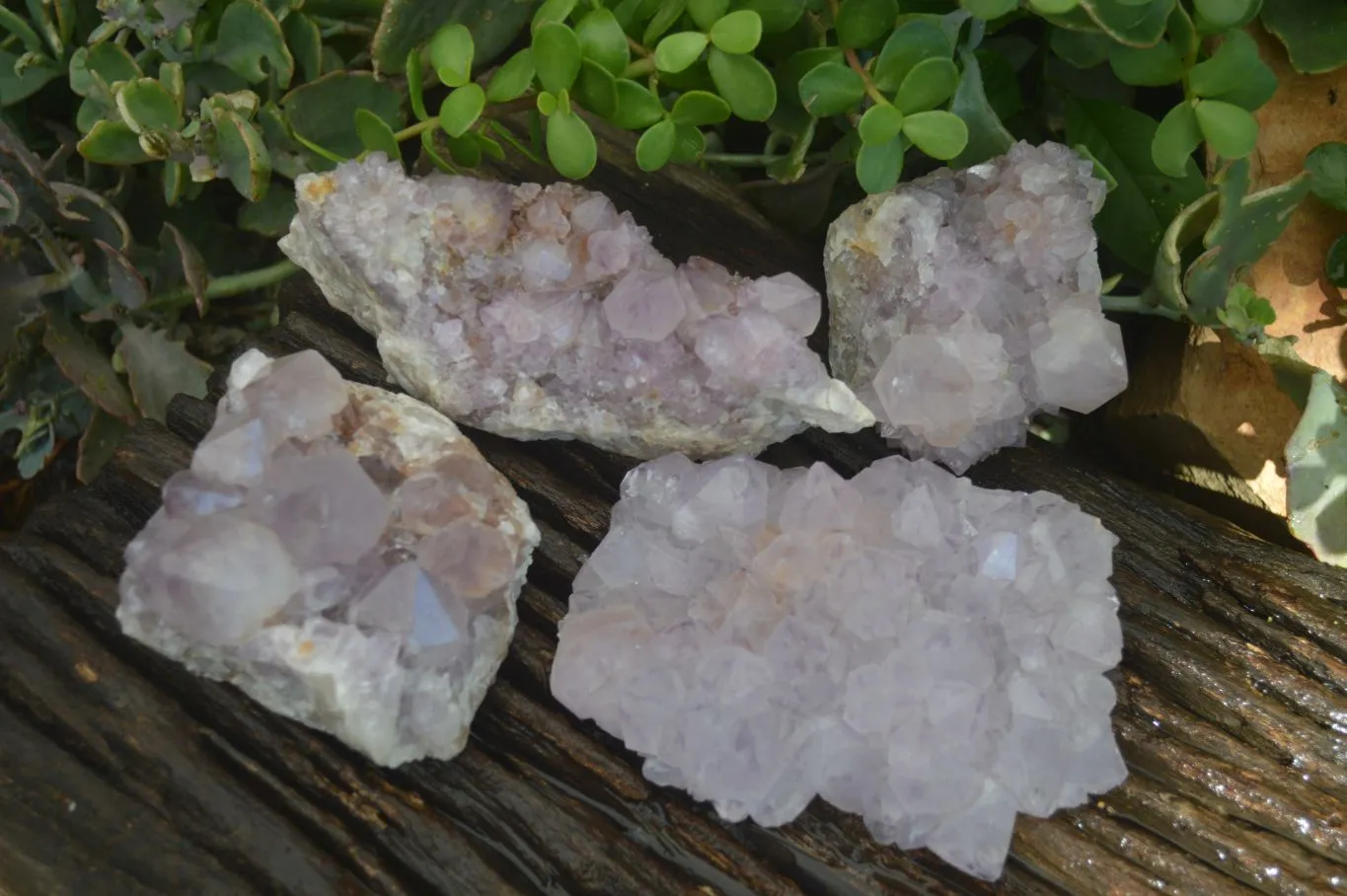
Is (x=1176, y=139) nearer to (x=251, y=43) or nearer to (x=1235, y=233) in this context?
(x=1235, y=233)

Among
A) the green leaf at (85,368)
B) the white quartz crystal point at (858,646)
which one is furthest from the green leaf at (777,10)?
the green leaf at (85,368)

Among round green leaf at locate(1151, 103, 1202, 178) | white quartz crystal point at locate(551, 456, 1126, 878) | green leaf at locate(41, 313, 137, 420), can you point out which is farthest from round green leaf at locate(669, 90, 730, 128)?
green leaf at locate(41, 313, 137, 420)

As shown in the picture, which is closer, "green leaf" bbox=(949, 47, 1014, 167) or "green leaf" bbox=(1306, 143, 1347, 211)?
"green leaf" bbox=(949, 47, 1014, 167)

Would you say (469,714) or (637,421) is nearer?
(469,714)

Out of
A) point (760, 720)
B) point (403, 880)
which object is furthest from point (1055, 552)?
point (403, 880)

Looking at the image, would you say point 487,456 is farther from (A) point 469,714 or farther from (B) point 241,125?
(B) point 241,125

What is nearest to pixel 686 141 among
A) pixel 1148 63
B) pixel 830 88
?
pixel 830 88

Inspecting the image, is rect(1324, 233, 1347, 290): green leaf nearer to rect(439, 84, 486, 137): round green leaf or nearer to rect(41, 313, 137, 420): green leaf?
rect(439, 84, 486, 137): round green leaf
